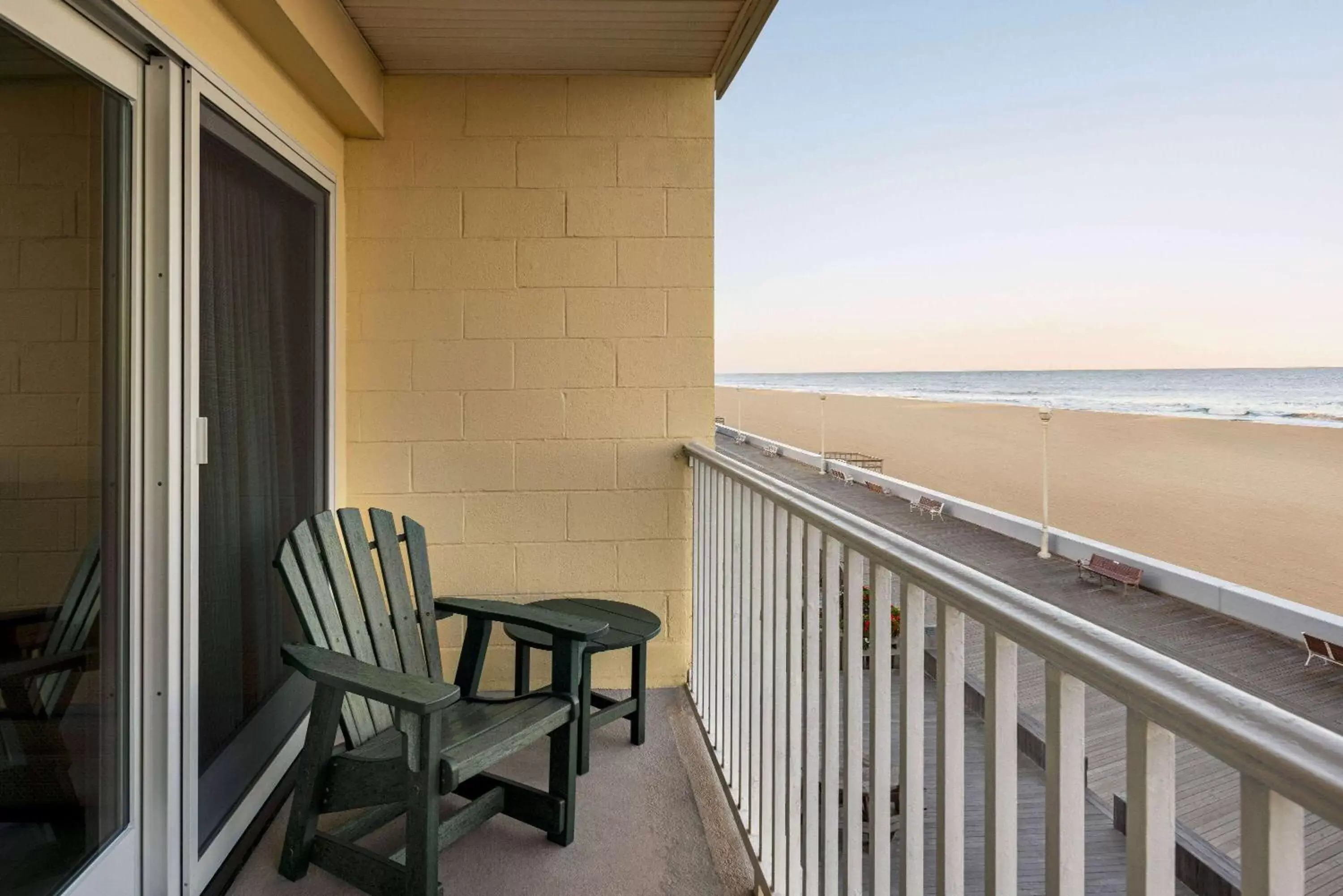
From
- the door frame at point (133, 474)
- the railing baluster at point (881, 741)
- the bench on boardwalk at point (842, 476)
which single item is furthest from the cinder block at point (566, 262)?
the bench on boardwalk at point (842, 476)

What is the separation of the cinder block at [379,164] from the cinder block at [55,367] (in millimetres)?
1727

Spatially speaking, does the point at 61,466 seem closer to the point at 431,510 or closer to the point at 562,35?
the point at 431,510

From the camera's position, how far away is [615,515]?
317cm

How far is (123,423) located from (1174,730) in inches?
73.3

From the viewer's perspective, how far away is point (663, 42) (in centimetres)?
281

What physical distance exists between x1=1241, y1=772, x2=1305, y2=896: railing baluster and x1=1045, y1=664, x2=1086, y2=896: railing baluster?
211mm

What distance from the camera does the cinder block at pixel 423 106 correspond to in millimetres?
3029

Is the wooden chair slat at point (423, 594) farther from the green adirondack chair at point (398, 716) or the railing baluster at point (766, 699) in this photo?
the railing baluster at point (766, 699)

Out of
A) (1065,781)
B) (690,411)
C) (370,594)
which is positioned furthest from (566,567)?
(1065,781)

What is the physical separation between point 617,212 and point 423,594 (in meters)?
1.63

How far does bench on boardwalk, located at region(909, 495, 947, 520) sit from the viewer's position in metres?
15.5

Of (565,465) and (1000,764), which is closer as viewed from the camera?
(1000,764)

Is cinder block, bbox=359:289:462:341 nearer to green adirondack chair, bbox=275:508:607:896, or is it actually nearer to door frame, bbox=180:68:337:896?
green adirondack chair, bbox=275:508:607:896

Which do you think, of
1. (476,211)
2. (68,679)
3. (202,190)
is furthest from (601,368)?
(68,679)
